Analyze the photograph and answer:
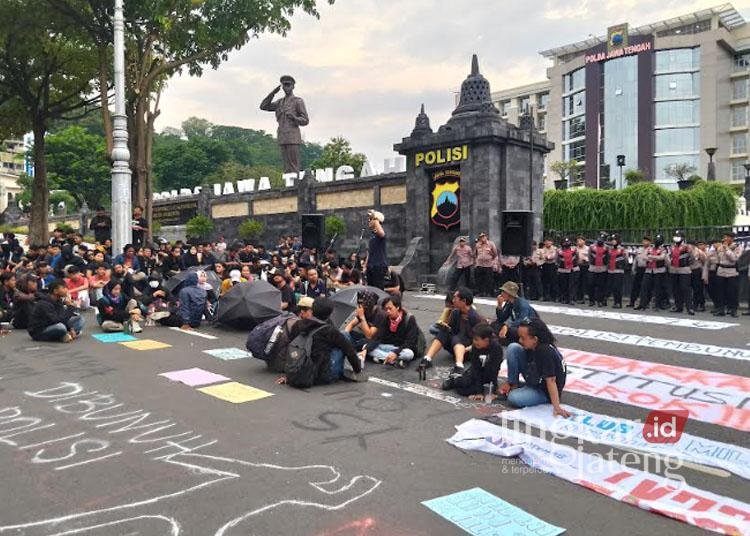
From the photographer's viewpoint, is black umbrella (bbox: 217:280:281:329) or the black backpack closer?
the black backpack

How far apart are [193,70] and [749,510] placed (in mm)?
21425

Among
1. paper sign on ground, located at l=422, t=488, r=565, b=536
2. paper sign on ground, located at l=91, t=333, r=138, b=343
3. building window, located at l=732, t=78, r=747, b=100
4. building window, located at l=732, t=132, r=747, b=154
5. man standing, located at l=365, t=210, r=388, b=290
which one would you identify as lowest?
paper sign on ground, located at l=422, t=488, r=565, b=536

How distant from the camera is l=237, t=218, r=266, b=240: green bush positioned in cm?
2653

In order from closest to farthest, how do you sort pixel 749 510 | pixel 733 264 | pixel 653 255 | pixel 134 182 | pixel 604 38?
1. pixel 749 510
2. pixel 733 264
3. pixel 653 255
4. pixel 134 182
5. pixel 604 38

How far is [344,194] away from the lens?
23688 mm

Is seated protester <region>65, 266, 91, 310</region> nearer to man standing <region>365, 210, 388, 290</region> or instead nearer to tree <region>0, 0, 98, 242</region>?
man standing <region>365, 210, 388, 290</region>

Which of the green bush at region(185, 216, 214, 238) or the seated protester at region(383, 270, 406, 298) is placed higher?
the green bush at region(185, 216, 214, 238)

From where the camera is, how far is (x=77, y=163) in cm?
5606

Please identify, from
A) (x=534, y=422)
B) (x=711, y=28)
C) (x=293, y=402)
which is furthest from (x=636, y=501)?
(x=711, y=28)

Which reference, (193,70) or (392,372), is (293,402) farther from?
(193,70)

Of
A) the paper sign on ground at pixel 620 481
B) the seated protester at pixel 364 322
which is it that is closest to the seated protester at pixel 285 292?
the seated protester at pixel 364 322

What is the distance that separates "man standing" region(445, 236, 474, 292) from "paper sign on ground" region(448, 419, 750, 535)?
1073cm

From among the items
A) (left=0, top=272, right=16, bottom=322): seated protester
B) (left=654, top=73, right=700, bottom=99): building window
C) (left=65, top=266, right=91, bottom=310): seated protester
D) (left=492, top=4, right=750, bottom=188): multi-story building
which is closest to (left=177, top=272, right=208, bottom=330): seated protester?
(left=65, top=266, right=91, bottom=310): seated protester

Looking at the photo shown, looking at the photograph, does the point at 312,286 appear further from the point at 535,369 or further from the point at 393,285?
the point at 535,369
